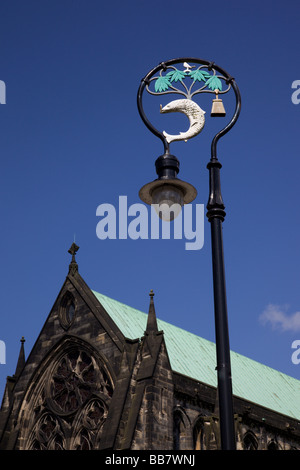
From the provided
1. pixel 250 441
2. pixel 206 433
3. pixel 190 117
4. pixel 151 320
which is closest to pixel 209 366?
pixel 250 441

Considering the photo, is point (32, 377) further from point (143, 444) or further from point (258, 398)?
point (258, 398)

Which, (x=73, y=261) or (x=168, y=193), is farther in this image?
(x=73, y=261)

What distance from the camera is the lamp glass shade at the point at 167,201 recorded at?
12336 millimetres

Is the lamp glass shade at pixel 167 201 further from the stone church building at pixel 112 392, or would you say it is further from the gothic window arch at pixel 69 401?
the gothic window arch at pixel 69 401

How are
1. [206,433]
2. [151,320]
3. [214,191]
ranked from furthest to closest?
1. [151,320]
2. [206,433]
3. [214,191]

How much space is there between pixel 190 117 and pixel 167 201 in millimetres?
1671

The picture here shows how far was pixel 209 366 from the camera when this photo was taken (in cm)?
4031

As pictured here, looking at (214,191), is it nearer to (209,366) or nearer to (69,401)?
(69,401)

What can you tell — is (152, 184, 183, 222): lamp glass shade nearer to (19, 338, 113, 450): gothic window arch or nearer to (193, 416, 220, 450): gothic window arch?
(19, 338, 113, 450): gothic window arch

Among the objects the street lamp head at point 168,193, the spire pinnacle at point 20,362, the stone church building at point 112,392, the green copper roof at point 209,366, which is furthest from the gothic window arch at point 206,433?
the street lamp head at point 168,193

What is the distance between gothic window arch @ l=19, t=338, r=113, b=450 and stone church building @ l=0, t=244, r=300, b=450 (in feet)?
0.16

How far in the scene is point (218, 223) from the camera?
11797 mm
